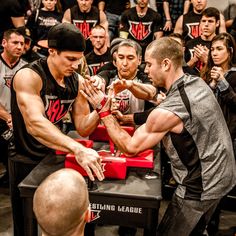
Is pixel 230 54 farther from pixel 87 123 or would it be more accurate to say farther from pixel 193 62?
pixel 87 123

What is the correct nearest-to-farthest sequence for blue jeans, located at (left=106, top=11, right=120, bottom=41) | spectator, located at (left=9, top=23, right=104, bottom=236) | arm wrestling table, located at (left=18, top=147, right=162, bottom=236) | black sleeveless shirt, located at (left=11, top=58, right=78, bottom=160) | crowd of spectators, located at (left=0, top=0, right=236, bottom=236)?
arm wrestling table, located at (left=18, top=147, right=162, bottom=236) < spectator, located at (left=9, top=23, right=104, bottom=236) < black sleeveless shirt, located at (left=11, top=58, right=78, bottom=160) < crowd of spectators, located at (left=0, top=0, right=236, bottom=236) < blue jeans, located at (left=106, top=11, right=120, bottom=41)

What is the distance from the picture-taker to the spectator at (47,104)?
2.55 meters

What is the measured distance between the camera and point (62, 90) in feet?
9.31

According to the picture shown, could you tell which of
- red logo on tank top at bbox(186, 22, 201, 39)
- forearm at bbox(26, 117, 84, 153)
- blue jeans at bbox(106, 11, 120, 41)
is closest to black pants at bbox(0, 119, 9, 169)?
forearm at bbox(26, 117, 84, 153)

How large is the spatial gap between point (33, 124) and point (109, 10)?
452 cm

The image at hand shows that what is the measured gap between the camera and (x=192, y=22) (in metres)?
6.00

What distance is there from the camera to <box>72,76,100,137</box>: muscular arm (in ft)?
9.30

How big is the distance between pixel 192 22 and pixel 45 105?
12.4 ft

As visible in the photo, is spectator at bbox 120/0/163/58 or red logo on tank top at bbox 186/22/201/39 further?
spectator at bbox 120/0/163/58

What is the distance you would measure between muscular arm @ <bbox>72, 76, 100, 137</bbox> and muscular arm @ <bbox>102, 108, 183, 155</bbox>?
0.88ft

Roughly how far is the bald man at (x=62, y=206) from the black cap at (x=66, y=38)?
1.12m

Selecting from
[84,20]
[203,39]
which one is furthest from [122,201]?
→ [84,20]

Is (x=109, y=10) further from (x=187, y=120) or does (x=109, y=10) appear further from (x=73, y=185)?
(x=73, y=185)

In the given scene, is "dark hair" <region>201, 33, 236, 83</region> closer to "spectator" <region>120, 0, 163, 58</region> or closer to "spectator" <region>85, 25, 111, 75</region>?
"spectator" <region>85, 25, 111, 75</region>
